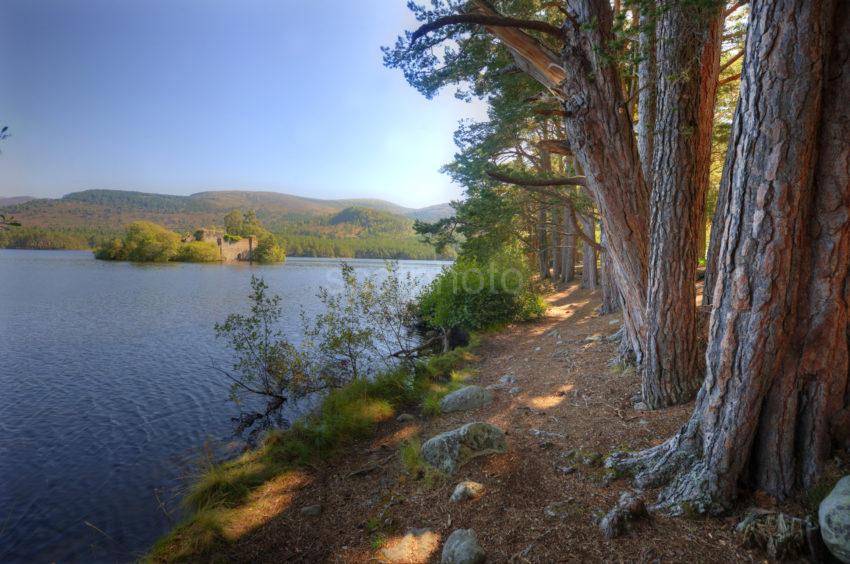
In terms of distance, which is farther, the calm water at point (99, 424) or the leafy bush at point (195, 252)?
the leafy bush at point (195, 252)

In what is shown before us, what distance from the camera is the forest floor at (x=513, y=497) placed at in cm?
238

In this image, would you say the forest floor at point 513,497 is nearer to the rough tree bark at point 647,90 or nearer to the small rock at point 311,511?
the small rock at point 311,511

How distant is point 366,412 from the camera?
625 centimetres

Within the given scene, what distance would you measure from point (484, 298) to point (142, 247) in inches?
2440

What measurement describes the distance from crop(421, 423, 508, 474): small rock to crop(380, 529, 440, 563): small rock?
0.80m

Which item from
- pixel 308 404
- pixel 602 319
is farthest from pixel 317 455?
pixel 602 319

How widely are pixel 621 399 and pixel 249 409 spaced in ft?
22.7

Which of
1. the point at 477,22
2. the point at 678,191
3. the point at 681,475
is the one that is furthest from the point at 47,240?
the point at 681,475

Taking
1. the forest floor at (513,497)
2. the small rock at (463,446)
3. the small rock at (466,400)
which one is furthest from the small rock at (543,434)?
the small rock at (466,400)

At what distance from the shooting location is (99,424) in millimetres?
7328

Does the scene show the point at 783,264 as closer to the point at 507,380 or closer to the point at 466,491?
the point at 466,491

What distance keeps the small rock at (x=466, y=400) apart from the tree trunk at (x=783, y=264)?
350 cm

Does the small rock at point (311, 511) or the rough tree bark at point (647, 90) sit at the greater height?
the rough tree bark at point (647, 90)

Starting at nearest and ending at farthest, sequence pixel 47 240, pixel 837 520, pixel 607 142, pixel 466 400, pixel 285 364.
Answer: pixel 837 520 < pixel 607 142 < pixel 466 400 < pixel 285 364 < pixel 47 240
